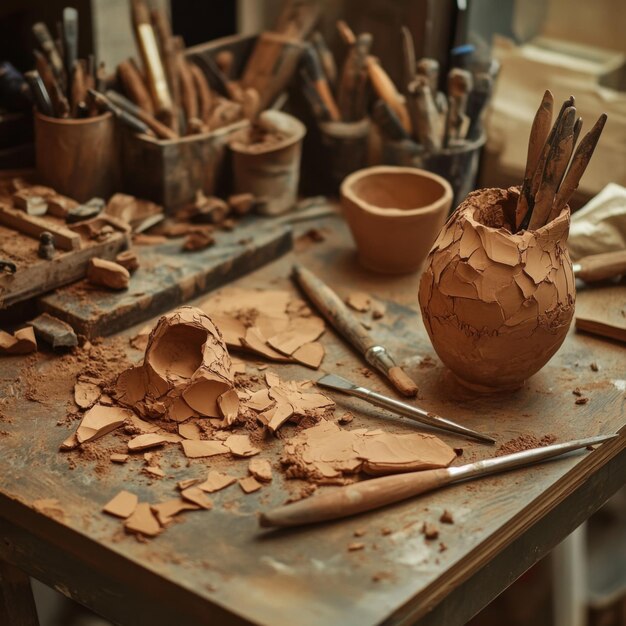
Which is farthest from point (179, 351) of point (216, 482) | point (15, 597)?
point (15, 597)

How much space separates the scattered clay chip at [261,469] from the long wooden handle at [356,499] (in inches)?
4.0

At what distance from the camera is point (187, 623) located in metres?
1.32

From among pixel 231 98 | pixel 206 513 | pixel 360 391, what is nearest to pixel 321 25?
pixel 231 98

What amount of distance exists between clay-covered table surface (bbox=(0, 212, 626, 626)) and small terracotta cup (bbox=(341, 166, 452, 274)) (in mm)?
320

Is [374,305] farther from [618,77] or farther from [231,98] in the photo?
[618,77]

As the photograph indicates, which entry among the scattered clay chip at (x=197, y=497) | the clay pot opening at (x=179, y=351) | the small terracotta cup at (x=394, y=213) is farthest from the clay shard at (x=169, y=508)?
the small terracotta cup at (x=394, y=213)

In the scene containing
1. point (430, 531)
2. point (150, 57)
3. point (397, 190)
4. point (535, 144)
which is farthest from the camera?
point (150, 57)

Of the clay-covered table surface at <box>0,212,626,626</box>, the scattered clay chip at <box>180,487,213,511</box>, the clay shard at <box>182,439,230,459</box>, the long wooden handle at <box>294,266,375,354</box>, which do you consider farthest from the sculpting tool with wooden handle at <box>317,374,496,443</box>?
the scattered clay chip at <box>180,487,213,511</box>

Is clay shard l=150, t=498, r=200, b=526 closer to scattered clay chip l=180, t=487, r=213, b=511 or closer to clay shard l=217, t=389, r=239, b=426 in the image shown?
scattered clay chip l=180, t=487, r=213, b=511

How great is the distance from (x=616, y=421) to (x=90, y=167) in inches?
48.9

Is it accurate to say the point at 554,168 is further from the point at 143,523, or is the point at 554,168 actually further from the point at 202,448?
the point at 143,523

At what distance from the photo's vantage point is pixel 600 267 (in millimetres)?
1959

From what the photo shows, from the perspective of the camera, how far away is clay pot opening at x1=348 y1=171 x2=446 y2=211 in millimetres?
2074

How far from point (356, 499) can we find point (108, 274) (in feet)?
2.53
